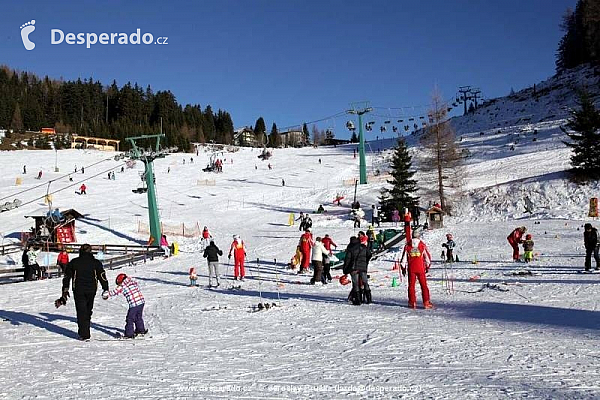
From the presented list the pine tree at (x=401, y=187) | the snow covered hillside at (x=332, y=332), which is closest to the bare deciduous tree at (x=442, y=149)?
the pine tree at (x=401, y=187)

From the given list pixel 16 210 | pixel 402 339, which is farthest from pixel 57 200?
pixel 402 339

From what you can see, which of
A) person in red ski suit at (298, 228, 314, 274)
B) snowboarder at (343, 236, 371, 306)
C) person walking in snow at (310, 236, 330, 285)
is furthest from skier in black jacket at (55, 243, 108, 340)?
person in red ski suit at (298, 228, 314, 274)

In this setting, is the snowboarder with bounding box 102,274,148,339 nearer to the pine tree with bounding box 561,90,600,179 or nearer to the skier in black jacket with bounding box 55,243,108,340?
the skier in black jacket with bounding box 55,243,108,340

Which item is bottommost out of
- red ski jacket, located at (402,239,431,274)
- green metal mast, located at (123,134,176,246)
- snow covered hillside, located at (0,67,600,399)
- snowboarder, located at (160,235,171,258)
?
snow covered hillside, located at (0,67,600,399)

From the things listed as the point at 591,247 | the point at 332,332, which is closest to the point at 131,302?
the point at 332,332

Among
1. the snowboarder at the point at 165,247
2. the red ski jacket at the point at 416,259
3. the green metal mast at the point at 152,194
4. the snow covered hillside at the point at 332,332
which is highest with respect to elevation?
the green metal mast at the point at 152,194

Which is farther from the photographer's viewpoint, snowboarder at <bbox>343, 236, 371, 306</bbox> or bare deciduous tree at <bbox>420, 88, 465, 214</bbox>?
bare deciduous tree at <bbox>420, 88, 465, 214</bbox>

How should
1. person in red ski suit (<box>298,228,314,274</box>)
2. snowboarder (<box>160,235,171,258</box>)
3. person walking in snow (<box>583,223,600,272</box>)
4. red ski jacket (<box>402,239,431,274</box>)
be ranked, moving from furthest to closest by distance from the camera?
snowboarder (<box>160,235,171,258</box>)
person in red ski suit (<box>298,228,314,274</box>)
person walking in snow (<box>583,223,600,272</box>)
red ski jacket (<box>402,239,431,274</box>)

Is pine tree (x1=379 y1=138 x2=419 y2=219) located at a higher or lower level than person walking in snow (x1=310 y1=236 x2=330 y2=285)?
higher

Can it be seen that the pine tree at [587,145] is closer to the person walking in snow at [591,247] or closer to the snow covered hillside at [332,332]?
the snow covered hillside at [332,332]

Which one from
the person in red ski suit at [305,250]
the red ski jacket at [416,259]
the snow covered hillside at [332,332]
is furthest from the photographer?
the person in red ski suit at [305,250]

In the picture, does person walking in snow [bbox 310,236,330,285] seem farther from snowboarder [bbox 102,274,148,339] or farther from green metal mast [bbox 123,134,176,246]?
green metal mast [bbox 123,134,176,246]

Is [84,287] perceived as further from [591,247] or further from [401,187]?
[401,187]

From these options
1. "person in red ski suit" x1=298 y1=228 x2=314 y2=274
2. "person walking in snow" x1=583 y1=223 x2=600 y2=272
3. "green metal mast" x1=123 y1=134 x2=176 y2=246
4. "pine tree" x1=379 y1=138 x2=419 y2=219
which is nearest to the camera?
"person walking in snow" x1=583 y1=223 x2=600 y2=272
